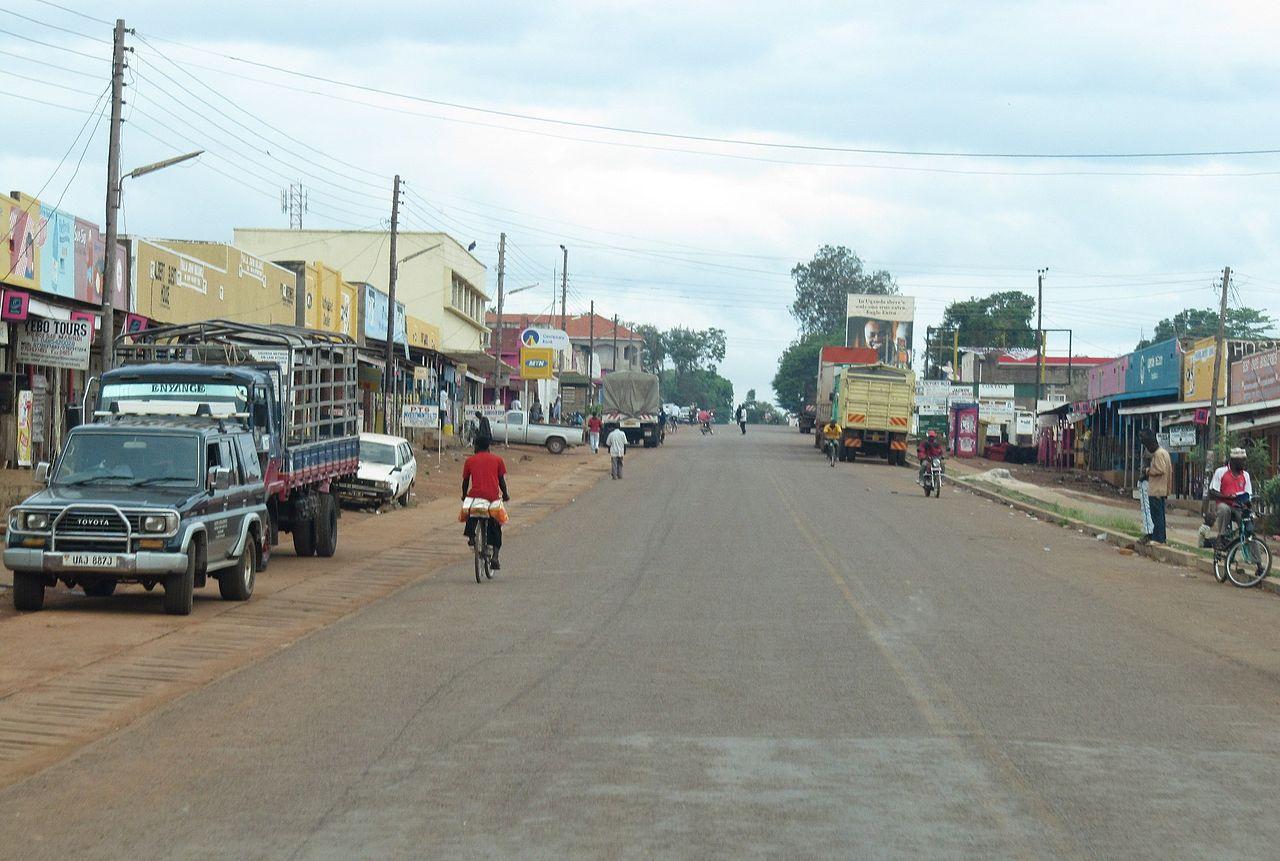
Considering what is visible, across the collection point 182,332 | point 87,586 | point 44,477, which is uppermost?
point 182,332

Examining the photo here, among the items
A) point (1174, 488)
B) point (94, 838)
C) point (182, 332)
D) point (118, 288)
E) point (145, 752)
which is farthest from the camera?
point (1174, 488)

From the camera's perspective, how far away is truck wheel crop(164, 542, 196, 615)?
45.6ft

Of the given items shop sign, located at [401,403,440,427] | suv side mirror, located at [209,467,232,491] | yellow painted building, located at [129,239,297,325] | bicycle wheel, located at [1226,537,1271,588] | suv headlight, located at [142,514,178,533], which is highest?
yellow painted building, located at [129,239,297,325]

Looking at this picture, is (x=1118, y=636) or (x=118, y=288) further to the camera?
(x=118, y=288)

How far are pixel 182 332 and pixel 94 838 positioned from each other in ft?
47.2

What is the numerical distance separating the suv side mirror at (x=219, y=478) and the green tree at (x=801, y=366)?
115 m

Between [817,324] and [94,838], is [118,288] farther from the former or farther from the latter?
[817,324]

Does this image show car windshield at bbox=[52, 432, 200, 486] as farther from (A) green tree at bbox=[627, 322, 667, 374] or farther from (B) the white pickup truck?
(A) green tree at bbox=[627, 322, 667, 374]

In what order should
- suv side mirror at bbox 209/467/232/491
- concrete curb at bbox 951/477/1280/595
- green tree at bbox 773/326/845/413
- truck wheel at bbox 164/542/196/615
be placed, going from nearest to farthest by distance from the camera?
truck wheel at bbox 164/542/196/615 → suv side mirror at bbox 209/467/232/491 → concrete curb at bbox 951/477/1280/595 → green tree at bbox 773/326/845/413

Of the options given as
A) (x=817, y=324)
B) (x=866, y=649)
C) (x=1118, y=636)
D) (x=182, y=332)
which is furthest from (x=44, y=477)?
(x=817, y=324)

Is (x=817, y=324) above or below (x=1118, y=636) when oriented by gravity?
above

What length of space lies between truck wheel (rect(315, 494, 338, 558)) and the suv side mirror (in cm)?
496

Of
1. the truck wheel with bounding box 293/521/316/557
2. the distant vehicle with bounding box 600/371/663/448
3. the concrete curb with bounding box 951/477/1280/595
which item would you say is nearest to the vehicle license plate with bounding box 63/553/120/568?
the truck wheel with bounding box 293/521/316/557

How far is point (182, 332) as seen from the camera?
19.7 meters
